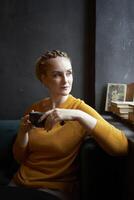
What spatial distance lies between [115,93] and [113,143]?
90 cm

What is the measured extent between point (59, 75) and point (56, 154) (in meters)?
0.41

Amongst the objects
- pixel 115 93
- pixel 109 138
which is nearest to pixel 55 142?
pixel 109 138

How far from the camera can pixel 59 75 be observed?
169 cm

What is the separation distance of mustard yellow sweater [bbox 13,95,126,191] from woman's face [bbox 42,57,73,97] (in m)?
0.08

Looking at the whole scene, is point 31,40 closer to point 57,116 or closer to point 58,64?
point 58,64

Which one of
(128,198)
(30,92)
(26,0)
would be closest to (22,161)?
(128,198)

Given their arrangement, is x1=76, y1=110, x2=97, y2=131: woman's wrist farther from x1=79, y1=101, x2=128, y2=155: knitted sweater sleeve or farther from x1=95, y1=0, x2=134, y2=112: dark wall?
x1=95, y1=0, x2=134, y2=112: dark wall

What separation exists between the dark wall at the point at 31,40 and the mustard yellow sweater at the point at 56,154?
2.74 ft

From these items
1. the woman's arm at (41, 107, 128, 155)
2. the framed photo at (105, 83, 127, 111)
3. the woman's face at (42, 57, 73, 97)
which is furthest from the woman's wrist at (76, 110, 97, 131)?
the framed photo at (105, 83, 127, 111)

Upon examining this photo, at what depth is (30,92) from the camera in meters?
2.53

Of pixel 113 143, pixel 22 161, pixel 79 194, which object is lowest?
pixel 79 194

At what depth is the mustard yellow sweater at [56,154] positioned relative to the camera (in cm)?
165

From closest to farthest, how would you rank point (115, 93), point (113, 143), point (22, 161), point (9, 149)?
point (113, 143) < point (22, 161) < point (9, 149) < point (115, 93)

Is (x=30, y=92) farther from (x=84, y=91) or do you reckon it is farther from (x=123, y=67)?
(x=123, y=67)
